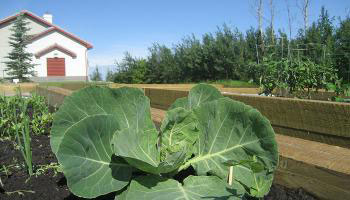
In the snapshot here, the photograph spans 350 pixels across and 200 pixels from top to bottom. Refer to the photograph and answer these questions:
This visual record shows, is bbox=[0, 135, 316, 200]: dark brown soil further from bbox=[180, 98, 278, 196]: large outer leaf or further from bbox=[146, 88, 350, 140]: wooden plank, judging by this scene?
bbox=[146, 88, 350, 140]: wooden plank

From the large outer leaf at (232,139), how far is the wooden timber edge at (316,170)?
103 mm

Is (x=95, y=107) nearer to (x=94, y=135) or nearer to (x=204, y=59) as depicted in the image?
(x=94, y=135)

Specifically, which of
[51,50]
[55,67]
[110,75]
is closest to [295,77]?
[110,75]

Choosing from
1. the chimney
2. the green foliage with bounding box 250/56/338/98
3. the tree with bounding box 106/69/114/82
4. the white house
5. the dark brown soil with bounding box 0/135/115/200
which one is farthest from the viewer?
the chimney

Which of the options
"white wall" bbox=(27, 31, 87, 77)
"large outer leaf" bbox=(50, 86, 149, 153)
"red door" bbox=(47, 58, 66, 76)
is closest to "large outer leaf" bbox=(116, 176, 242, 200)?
"large outer leaf" bbox=(50, 86, 149, 153)

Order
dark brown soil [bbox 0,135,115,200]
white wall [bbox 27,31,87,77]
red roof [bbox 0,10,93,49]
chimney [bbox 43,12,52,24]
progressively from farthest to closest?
1. chimney [bbox 43,12,52,24]
2. white wall [bbox 27,31,87,77]
3. red roof [bbox 0,10,93,49]
4. dark brown soil [bbox 0,135,115,200]

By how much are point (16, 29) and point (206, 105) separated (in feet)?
106

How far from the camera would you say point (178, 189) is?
1220mm

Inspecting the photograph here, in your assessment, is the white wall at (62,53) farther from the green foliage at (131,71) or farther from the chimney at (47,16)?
the green foliage at (131,71)

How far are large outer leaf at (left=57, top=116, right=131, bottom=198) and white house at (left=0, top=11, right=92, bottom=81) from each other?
33.5 metres

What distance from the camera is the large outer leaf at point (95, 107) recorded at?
1.36 metres

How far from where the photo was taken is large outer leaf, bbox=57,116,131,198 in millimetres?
1175

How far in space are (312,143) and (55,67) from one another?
3497 centimetres

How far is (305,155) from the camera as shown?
4.33 feet
